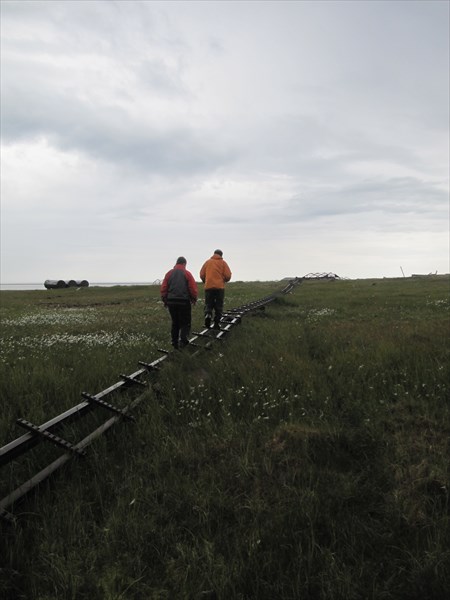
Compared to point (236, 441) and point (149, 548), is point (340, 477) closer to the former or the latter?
point (236, 441)

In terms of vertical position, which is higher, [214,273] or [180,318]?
[214,273]

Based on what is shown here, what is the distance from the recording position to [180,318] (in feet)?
33.9

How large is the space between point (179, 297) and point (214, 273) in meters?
3.10

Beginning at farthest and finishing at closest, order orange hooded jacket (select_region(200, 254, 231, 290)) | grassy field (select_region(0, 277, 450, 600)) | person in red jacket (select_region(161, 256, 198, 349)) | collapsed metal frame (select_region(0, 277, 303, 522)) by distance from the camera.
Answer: orange hooded jacket (select_region(200, 254, 231, 290))
person in red jacket (select_region(161, 256, 198, 349))
collapsed metal frame (select_region(0, 277, 303, 522))
grassy field (select_region(0, 277, 450, 600))

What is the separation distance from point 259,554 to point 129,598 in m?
0.99

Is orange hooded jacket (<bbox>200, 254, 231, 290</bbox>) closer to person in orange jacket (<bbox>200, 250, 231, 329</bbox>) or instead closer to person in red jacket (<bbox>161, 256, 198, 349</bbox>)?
person in orange jacket (<bbox>200, 250, 231, 329</bbox>)

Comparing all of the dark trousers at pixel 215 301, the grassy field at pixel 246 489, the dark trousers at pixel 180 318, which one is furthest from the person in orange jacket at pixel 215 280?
the grassy field at pixel 246 489

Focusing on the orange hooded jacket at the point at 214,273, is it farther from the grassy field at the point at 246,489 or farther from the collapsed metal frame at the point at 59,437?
the collapsed metal frame at the point at 59,437

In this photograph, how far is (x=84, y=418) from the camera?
5.52m

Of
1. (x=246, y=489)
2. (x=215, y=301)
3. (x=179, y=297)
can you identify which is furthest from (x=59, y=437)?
(x=215, y=301)

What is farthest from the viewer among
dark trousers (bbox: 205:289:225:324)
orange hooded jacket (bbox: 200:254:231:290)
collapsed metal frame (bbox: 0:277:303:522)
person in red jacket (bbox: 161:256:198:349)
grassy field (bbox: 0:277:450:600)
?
dark trousers (bbox: 205:289:225:324)

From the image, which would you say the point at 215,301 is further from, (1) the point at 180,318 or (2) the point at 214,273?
(1) the point at 180,318

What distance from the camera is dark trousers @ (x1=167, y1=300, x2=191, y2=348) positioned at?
400 inches

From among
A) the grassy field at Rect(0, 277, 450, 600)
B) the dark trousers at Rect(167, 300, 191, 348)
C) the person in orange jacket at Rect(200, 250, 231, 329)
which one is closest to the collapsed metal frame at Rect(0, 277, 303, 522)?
the grassy field at Rect(0, 277, 450, 600)
